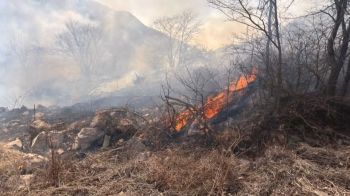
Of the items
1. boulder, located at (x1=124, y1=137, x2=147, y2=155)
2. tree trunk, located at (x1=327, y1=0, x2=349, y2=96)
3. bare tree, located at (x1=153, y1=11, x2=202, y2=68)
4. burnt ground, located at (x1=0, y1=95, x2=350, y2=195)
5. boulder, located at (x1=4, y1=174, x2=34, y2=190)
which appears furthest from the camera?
bare tree, located at (x1=153, y1=11, x2=202, y2=68)

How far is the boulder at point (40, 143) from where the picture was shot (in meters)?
6.82

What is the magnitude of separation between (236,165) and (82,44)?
3502cm

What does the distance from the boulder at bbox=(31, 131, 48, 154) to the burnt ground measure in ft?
2.33

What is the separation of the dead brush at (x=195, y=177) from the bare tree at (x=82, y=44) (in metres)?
33.3

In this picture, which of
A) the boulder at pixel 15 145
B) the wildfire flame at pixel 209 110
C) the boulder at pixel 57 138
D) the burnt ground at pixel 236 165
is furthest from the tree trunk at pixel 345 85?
the boulder at pixel 15 145

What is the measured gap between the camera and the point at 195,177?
3.87 meters

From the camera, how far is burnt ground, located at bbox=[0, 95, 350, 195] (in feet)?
12.0

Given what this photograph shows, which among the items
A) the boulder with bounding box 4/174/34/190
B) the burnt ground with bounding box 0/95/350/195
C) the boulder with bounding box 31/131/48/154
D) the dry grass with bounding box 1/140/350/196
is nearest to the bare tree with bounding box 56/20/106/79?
the boulder with bounding box 31/131/48/154

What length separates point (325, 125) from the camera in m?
5.67

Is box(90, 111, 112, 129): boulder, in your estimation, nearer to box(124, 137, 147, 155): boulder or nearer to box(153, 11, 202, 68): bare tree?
box(124, 137, 147, 155): boulder

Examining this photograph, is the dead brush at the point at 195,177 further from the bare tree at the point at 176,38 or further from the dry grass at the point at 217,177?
the bare tree at the point at 176,38

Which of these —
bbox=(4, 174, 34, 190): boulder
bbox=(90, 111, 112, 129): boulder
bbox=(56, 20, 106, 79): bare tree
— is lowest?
bbox=(4, 174, 34, 190): boulder

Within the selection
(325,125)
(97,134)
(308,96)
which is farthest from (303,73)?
(97,134)

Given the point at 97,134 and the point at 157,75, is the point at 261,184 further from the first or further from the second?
the point at 157,75
